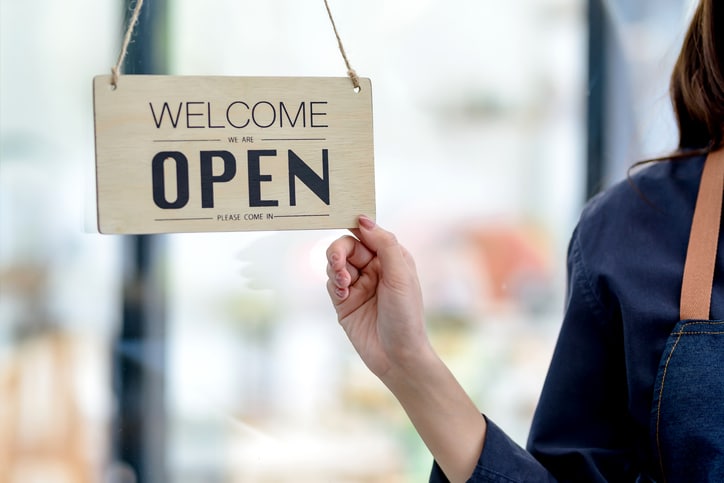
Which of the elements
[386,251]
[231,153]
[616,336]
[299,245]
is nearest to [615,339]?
[616,336]

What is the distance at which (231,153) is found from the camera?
0.68m

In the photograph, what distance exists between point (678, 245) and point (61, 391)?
130 cm

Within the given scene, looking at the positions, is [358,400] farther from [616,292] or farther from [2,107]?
[2,107]

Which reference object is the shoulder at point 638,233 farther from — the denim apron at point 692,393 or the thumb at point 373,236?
the thumb at point 373,236

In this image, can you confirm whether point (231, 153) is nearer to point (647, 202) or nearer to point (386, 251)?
point (386, 251)

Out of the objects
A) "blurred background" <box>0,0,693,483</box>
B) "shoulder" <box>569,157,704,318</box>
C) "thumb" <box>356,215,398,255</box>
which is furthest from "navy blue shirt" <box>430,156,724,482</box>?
"blurred background" <box>0,0,693,483</box>

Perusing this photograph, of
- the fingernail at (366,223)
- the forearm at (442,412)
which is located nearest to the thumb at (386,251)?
the fingernail at (366,223)

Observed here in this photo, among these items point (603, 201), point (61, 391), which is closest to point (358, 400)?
point (61, 391)

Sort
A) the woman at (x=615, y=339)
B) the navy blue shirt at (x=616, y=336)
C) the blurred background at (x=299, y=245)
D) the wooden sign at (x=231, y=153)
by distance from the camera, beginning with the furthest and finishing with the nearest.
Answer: the blurred background at (x=299, y=245) → the navy blue shirt at (x=616, y=336) → the woman at (x=615, y=339) → the wooden sign at (x=231, y=153)

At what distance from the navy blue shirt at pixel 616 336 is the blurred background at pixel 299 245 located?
1.54 ft

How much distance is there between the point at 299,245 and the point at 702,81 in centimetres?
77

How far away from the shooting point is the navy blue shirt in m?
0.86

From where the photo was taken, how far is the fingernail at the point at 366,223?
→ 70 centimetres

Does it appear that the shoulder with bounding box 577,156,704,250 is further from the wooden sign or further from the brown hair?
the wooden sign
